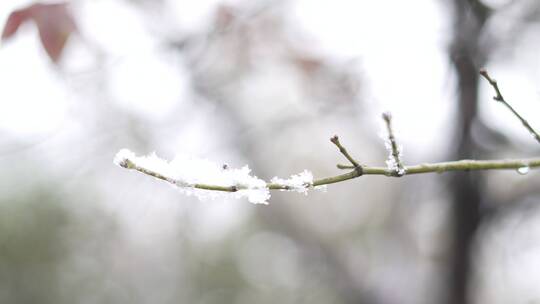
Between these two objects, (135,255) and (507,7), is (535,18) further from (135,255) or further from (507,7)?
(135,255)

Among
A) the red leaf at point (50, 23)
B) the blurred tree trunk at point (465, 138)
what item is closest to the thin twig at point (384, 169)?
the red leaf at point (50, 23)

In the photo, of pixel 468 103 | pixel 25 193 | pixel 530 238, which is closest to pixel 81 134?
pixel 468 103

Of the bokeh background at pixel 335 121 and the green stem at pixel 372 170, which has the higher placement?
the bokeh background at pixel 335 121

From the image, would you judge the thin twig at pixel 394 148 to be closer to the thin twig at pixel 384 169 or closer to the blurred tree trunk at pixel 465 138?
the thin twig at pixel 384 169

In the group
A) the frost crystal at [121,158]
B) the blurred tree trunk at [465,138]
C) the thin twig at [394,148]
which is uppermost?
the blurred tree trunk at [465,138]

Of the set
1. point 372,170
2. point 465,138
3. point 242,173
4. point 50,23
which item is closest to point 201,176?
point 242,173

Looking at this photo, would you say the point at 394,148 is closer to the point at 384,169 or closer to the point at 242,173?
the point at 384,169
